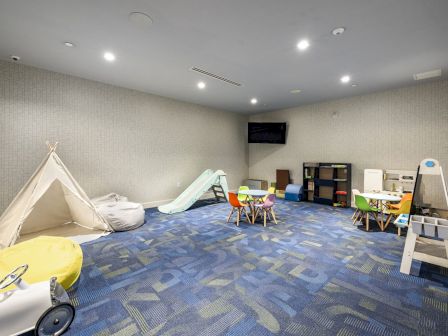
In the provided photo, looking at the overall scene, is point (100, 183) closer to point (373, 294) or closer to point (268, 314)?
point (268, 314)

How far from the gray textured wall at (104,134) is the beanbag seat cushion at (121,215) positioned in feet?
3.68

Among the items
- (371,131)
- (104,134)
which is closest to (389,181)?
(371,131)

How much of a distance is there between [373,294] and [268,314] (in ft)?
3.94

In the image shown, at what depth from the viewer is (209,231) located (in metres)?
4.19

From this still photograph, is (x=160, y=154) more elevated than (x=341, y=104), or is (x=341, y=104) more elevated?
(x=341, y=104)

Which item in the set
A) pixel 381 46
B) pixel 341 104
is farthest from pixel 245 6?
pixel 341 104

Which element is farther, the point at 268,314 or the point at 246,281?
the point at 246,281

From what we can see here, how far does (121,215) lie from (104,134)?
218cm

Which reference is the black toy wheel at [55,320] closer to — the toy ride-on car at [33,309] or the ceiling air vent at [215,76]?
the toy ride-on car at [33,309]

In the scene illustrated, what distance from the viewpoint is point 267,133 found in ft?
26.1

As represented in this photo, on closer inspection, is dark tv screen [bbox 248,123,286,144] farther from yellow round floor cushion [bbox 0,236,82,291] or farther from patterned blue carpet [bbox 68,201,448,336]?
yellow round floor cushion [bbox 0,236,82,291]

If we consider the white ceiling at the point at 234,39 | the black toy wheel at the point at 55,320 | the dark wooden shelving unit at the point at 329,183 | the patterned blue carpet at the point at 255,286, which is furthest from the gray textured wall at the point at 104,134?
the black toy wheel at the point at 55,320

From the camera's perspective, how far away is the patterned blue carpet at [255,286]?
6.13 ft

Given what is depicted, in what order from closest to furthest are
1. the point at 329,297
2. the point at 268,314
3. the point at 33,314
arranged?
the point at 33,314 < the point at 268,314 < the point at 329,297
